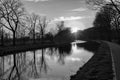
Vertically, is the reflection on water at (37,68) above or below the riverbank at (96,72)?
below

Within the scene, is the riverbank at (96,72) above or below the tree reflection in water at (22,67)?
above

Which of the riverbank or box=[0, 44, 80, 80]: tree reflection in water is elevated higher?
the riverbank

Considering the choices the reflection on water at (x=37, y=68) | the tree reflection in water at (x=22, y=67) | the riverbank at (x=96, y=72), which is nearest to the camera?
the riverbank at (x=96, y=72)

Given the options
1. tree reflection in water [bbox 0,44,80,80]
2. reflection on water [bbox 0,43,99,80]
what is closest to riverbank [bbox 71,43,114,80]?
reflection on water [bbox 0,43,99,80]

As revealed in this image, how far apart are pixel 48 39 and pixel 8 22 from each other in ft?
147

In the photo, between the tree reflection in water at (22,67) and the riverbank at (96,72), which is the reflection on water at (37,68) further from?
the riverbank at (96,72)

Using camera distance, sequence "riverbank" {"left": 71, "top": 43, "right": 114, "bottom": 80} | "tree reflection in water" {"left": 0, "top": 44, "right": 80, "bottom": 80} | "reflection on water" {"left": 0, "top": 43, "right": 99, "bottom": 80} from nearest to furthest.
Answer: "riverbank" {"left": 71, "top": 43, "right": 114, "bottom": 80}, "reflection on water" {"left": 0, "top": 43, "right": 99, "bottom": 80}, "tree reflection in water" {"left": 0, "top": 44, "right": 80, "bottom": 80}

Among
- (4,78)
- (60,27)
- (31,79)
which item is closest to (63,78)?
(31,79)

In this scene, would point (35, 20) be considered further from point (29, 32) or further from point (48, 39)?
point (48, 39)

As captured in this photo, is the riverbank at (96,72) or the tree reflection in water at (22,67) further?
the tree reflection in water at (22,67)

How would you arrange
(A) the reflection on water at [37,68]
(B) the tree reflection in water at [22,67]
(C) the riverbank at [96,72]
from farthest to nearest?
(B) the tree reflection in water at [22,67]
(A) the reflection on water at [37,68]
(C) the riverbank at [96,72]

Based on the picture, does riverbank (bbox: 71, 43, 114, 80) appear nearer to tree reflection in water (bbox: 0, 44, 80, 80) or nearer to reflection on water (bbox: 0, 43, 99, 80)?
reflection on water (bbox: 0, 43, 99, 80)

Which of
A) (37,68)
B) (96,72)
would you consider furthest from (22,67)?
(96,72)

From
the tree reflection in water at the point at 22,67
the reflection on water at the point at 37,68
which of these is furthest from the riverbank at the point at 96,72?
the tree reflection in water at the point at 22,67
